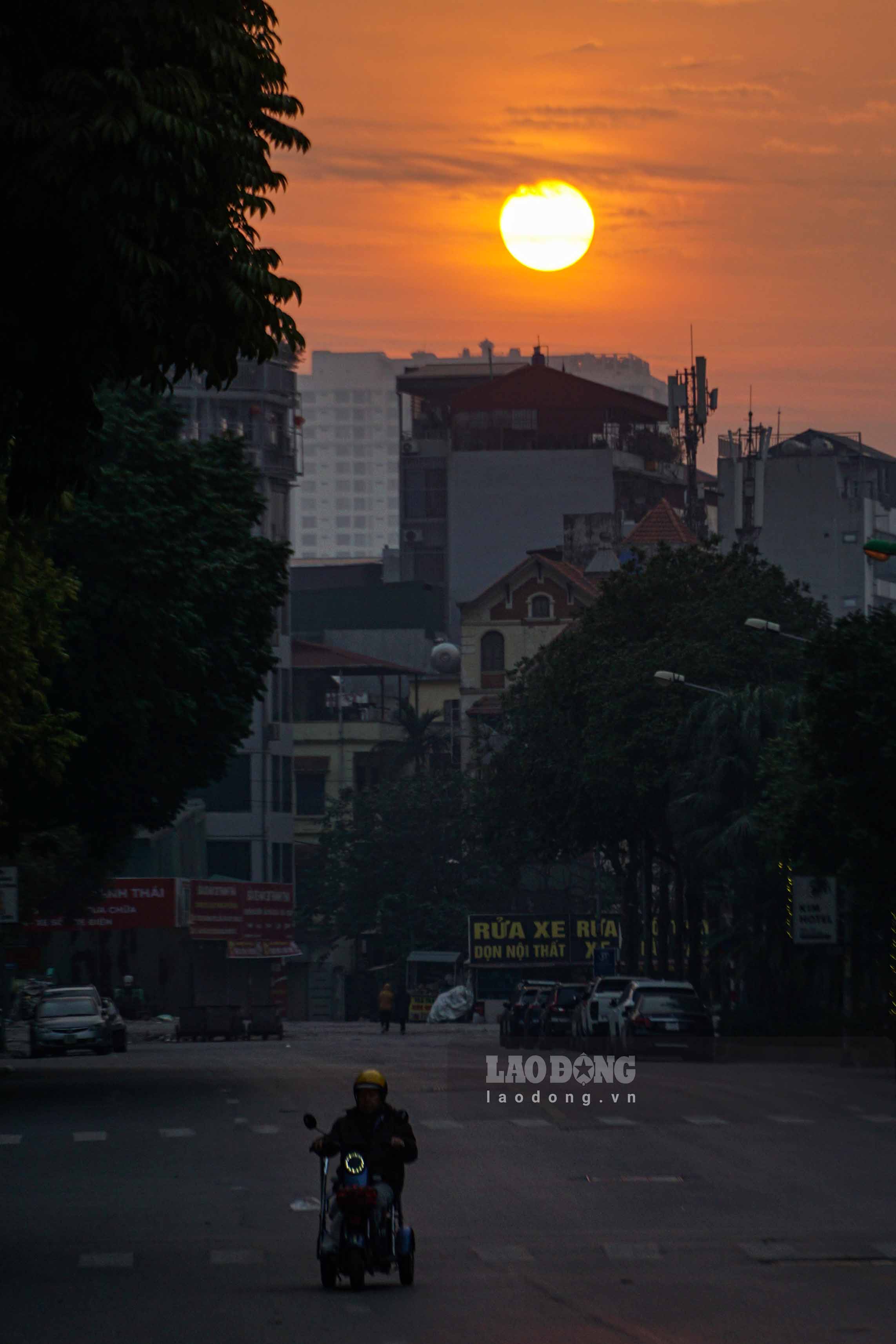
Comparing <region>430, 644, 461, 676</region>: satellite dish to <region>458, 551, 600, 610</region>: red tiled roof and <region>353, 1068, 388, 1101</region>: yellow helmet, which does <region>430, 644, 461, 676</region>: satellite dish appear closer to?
<region>458, 551, 600, 610</region>: red tiled roof

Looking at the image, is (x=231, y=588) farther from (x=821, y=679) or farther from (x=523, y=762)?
(x=523, y=762)

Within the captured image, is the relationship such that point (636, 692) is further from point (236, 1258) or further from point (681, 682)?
point (236, 1258)

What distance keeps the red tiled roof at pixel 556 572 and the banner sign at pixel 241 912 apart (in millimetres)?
23619

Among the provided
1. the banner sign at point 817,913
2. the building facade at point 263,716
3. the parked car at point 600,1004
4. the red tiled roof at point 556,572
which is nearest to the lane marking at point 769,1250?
the banner sign at point 817,913

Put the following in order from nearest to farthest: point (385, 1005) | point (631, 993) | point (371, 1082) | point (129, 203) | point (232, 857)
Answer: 1. point (129, 203)
2. point (371, 1082)
3. point (631, 993)
4. point (385, 1005)
5. point (232, 857)

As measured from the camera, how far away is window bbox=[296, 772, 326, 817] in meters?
121

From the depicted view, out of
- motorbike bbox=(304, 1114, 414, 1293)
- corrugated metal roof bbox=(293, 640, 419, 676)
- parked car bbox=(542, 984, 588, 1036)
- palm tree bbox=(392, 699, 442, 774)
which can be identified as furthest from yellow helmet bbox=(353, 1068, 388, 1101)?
corrugated metal roof bbox=(293, 640, 419, 676)

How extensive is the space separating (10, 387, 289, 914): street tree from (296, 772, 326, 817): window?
271 feet

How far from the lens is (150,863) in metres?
88.3

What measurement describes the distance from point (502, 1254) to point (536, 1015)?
41.0 meters

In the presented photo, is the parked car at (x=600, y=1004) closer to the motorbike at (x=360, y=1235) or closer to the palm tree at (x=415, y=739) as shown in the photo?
the motorbike at (x=360, y=1235)

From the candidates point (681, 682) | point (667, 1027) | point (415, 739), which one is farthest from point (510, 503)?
point (667, 1027)

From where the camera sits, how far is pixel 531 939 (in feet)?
290

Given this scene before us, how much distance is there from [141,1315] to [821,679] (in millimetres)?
30353
